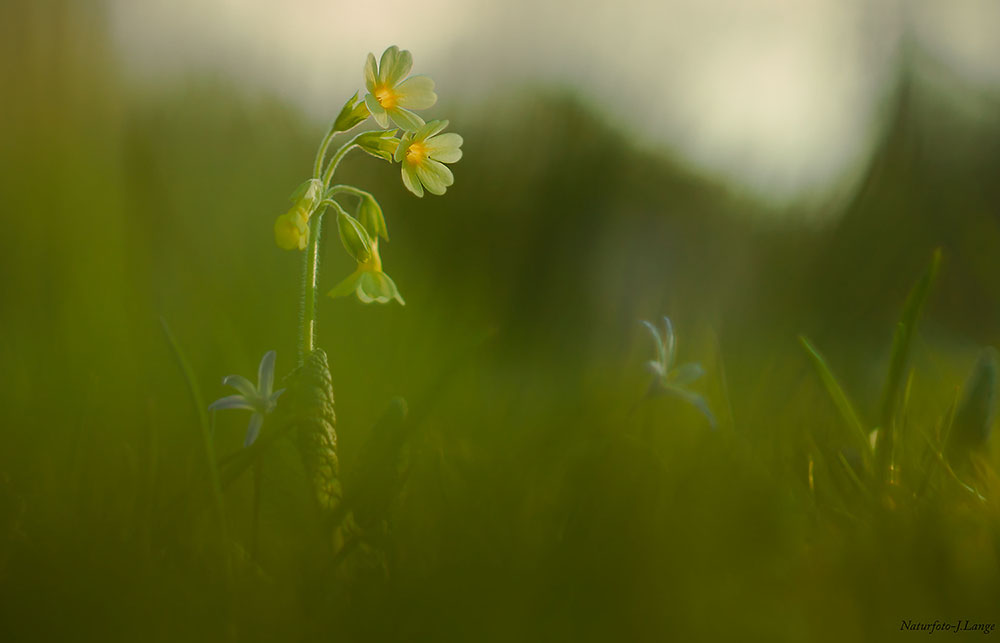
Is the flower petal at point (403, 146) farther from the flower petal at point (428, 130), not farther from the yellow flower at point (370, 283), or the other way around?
the yellow flower at point (370, 283)

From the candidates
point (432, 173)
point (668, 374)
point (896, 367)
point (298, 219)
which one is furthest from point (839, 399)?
point (298, 219)

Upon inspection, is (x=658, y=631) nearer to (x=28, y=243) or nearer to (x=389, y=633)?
(x=389, y=633)

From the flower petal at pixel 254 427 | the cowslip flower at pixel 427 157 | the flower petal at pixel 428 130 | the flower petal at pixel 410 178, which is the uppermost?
the flower petal at pixel 428 130

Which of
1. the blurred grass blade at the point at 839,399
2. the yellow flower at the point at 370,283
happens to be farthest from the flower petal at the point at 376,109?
the blurred grass blade at the point at 839,399

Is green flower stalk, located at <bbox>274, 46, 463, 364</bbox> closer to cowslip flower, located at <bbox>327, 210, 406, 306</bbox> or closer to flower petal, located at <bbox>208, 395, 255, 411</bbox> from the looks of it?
cowslip flower, located at <bbox>327, 210, 406, 306</bbox>

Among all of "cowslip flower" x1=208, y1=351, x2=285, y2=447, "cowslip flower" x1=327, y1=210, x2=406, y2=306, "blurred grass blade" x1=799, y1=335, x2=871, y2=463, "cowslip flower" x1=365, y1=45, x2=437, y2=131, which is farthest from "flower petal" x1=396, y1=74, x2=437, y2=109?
"blurred grass blade" x1=799, y1=335, x2=871, y2=463

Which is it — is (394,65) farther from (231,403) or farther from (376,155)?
(231,403)
